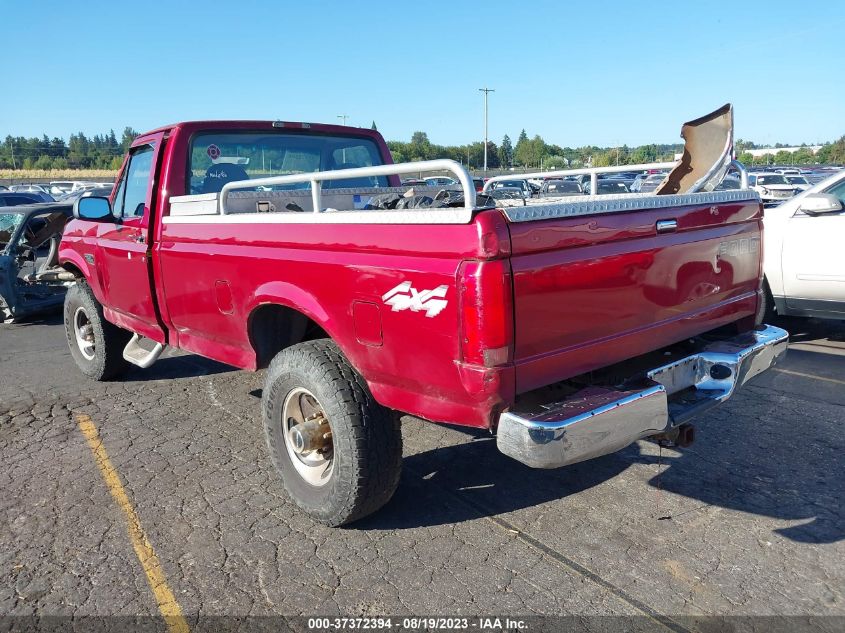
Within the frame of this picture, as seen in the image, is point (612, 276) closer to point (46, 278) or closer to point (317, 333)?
point (317, 333)

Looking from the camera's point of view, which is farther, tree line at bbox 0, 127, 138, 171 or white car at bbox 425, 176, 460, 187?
tree line at bbox 0, 127, 138, 171

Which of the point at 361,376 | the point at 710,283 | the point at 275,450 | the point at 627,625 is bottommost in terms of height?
the point at 627,625

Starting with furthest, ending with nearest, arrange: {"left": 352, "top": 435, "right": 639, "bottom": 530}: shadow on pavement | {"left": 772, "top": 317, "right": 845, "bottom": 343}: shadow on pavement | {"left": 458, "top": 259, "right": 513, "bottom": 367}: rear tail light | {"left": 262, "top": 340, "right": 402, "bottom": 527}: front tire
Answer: {"left": 772, "top": 317, "right": 845, "bottom": 343}: shadow on pavement
{"left": 352, "top": 435, "right": 639, "bottom": 530}: shadow on pavement
{"left": 262, "top": 340, "right": 402, "bottom": 527}: front tire
{"left": 458, "top": 259, "right": 513, "bottom": 367}: rear tail light

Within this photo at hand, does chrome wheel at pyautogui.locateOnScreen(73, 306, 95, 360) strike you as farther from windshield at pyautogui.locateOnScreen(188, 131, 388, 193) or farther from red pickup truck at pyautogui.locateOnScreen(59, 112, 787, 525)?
windshield at pyautogui.locateOnScreen(188, 131, 388, 193)

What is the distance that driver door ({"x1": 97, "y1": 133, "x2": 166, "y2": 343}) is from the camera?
4.56 metres

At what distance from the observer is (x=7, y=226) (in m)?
9.37

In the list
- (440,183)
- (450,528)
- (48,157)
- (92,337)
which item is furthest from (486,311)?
(48,157)

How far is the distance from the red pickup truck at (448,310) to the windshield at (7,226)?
5.84m

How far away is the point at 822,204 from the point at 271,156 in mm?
4823

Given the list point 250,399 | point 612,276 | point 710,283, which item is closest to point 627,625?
point 612,276

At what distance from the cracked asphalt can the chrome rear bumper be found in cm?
64

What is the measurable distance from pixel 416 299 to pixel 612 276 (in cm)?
88

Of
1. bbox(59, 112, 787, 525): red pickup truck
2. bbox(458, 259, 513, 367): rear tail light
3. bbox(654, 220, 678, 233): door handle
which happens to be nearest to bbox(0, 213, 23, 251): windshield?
bbox(59, 112, 787, 525): red pickup truck

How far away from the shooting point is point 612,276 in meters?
2.91
